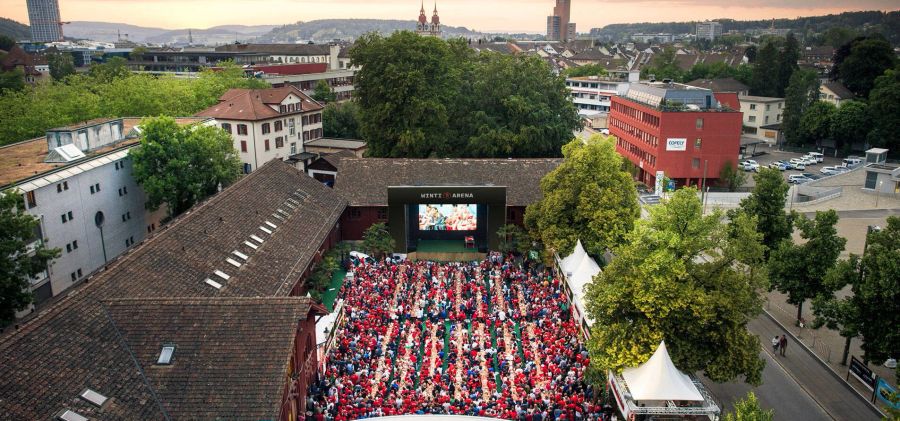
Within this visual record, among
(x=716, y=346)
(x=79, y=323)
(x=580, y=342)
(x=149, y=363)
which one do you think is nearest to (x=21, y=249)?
(x=79, y=323)

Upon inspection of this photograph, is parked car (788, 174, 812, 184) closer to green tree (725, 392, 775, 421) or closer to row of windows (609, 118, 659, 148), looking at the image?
row of windows (609, 118, 659, 148)

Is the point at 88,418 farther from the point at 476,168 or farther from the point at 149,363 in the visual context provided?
the point at 476,168

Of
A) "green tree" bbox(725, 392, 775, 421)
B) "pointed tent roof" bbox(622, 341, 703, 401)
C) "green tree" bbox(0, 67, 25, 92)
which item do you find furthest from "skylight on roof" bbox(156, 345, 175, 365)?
"green tree" bbox(0, 67, 25, 92)

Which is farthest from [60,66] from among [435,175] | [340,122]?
[435,175]

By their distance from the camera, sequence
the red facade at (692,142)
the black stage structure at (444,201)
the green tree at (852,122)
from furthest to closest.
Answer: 1. the green tree at (852,122)
2. the red facade at (692,142)
3. the black stage structure at (444,201)

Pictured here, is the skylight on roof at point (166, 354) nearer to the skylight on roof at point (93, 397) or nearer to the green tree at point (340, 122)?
the skylight on roof at point (93, 397)

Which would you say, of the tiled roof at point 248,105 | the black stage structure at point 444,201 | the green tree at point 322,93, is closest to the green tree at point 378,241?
the black stage structure at point 444,201
